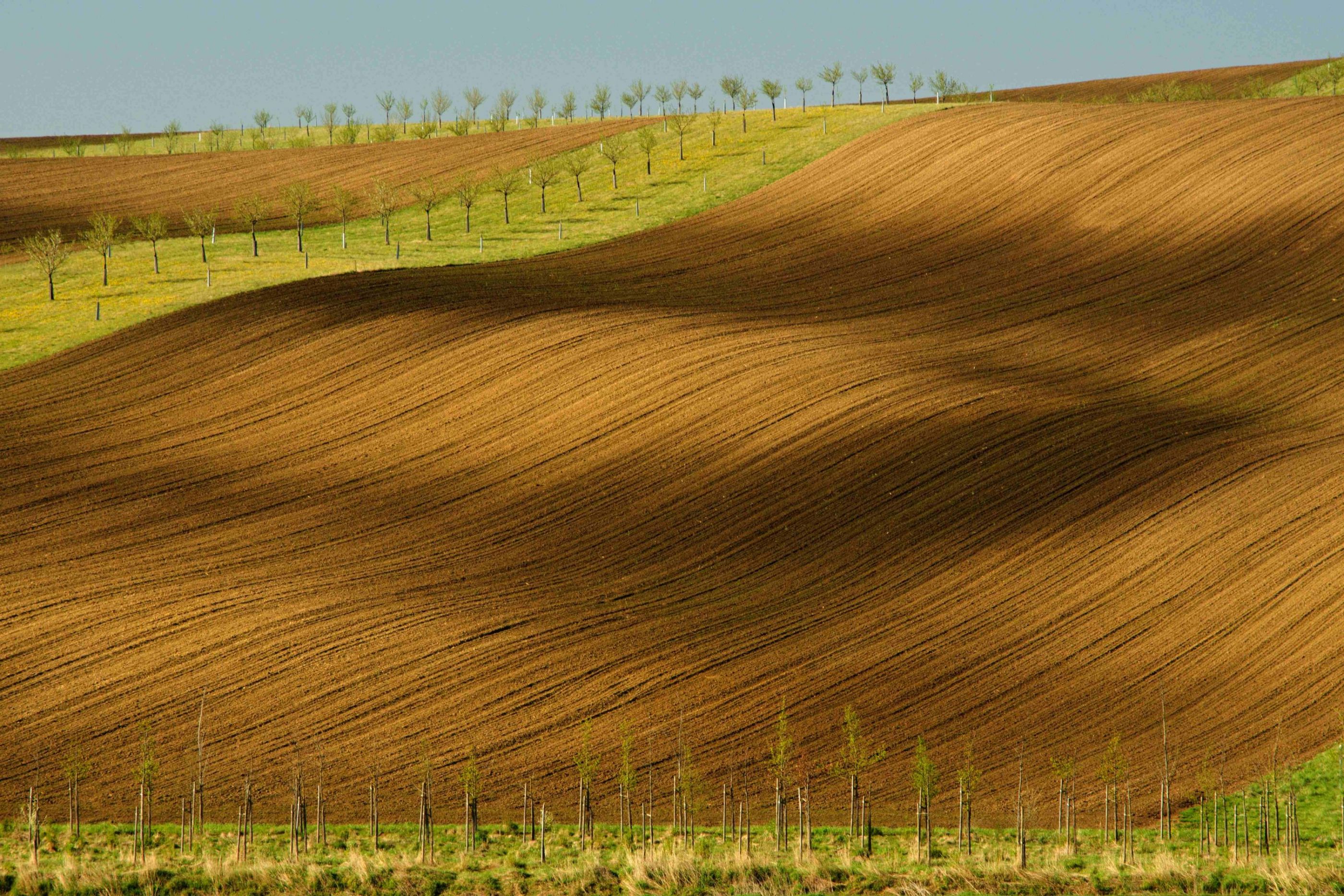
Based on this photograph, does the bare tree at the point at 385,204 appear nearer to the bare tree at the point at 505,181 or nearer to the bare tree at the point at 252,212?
the bare tree at the point at 505,181

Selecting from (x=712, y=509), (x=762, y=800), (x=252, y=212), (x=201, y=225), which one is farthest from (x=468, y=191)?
(x=762, y=800)

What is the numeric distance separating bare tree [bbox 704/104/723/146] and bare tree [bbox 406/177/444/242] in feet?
59.3

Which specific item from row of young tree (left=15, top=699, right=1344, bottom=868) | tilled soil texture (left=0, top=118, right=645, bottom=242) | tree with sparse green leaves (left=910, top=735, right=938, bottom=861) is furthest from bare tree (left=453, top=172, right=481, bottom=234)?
tree with sparse green leaves (left=910, top=735, right=938, bottom=861)

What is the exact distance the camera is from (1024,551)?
34.1 metres

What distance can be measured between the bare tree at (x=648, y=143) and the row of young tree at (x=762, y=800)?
58.5 meters

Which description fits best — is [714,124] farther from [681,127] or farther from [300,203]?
[300,203]

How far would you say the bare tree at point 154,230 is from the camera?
211 feet

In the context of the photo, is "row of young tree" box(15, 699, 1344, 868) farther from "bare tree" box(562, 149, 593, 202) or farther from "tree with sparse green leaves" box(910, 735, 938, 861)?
"bare tree" box(562, 149, 593, 202)

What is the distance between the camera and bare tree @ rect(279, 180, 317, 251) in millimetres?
69000

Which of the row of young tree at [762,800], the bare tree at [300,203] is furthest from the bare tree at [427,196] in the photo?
the row of young tree at [762,800]

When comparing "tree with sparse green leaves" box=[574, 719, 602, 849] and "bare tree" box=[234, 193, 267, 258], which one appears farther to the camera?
"bare tree" box=[234, 193, 267, 258]

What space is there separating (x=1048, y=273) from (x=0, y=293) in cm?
4498

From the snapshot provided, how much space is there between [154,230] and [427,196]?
1634cm

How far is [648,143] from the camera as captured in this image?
83125 mm
